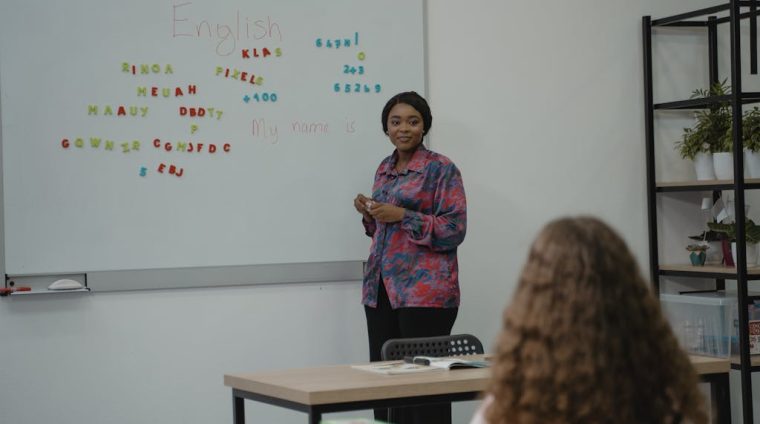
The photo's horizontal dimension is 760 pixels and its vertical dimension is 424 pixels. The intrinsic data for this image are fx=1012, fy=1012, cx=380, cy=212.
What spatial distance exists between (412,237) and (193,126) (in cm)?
98

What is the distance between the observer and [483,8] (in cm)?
448

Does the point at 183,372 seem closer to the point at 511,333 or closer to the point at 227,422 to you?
the point at 227,422

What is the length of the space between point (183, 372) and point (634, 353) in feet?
9.55

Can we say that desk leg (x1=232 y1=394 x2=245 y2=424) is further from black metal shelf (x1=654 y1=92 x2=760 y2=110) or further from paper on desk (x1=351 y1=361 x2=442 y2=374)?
black metal shelf (x1=654 y1=92 x2=760 y2=110)

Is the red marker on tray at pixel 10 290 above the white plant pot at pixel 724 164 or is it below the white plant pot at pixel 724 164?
below

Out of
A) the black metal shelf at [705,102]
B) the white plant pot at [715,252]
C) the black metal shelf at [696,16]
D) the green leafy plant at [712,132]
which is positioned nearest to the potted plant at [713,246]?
the white plant pot at [715,252]

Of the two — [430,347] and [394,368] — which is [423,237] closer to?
[430,347]

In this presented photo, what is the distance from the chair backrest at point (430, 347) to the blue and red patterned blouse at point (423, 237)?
1.33ft

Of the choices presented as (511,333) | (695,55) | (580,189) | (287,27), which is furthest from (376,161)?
(511,333)

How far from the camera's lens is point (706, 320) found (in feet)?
14.7

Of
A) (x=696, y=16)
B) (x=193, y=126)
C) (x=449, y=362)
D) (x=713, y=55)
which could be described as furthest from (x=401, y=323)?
(x=713, y=55)

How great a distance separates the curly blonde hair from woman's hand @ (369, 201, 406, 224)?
2.39 metres

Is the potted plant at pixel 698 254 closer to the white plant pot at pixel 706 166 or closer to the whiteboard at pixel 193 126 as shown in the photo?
the white plant pot at pixel 706 166

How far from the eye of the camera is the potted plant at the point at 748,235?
4.38 m
